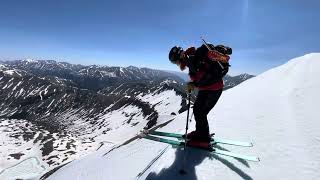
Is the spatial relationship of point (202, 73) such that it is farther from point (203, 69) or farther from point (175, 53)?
point (175, 53)

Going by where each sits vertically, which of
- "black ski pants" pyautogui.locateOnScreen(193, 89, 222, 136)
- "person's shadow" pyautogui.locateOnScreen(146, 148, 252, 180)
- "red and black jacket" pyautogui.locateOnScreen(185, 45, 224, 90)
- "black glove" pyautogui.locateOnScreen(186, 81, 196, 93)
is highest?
→ "red and black jacket" pyautogui.locateOnScreen(185, 45, 224, 90)

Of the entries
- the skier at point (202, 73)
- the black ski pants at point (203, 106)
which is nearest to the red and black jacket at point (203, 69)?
the skier at point (202, 73)

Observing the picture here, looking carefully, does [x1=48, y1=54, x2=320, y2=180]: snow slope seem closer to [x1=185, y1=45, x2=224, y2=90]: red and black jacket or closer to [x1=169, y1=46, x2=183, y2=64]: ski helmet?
[x1=185, y1=45, x2=224, y2=90]: red and black jacket

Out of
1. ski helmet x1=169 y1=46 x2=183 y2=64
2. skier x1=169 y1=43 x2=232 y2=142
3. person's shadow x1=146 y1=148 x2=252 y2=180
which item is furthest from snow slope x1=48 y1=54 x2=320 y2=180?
ski helmet x1=169 y1=46 x2=183 y2=64

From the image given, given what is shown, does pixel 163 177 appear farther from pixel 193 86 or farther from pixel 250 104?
pixel 250 104

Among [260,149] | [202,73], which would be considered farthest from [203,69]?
[260,149]

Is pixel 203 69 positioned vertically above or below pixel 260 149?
above
